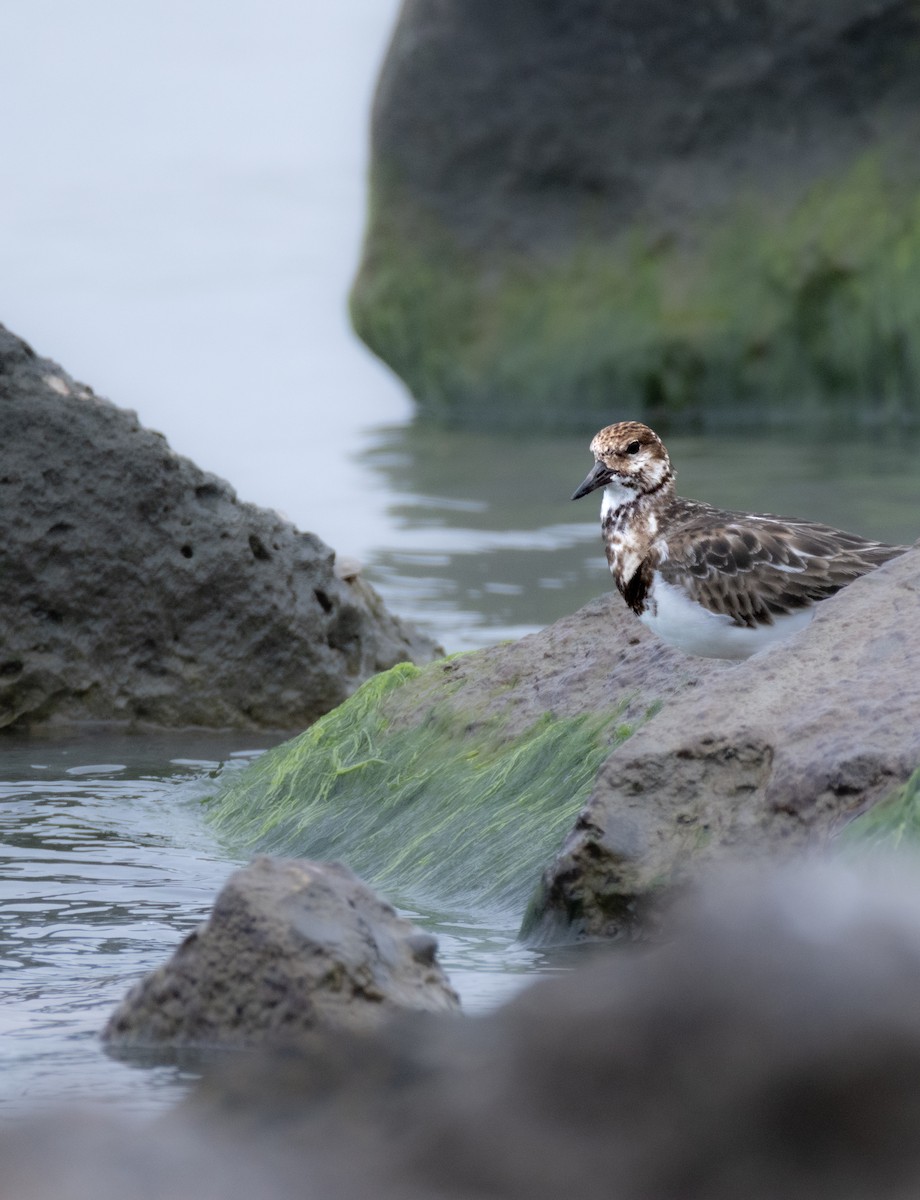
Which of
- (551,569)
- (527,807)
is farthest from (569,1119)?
(551,569)

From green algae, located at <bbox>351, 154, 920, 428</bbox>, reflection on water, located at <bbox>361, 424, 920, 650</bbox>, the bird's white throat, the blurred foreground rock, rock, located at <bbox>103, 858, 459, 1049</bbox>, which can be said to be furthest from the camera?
green algae, located at <bbox>351, 154, 920, 428</bbox>

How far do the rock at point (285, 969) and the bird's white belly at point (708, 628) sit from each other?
1.87m

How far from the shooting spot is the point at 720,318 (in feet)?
53.4

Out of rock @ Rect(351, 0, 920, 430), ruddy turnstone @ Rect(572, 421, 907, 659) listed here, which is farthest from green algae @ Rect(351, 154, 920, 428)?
ruddy turnstone @ Rect(572, 421, 907, 659)

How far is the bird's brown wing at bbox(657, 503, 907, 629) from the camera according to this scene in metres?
5.32

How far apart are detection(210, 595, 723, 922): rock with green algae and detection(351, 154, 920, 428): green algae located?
10.2 meters

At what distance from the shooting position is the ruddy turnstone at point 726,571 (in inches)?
209

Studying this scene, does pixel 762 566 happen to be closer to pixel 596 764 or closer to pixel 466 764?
pixel 596 764

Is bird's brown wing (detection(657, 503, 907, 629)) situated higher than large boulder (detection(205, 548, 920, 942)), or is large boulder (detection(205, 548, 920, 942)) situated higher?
bird's brown wing (detection(657, 503, 907, 629))

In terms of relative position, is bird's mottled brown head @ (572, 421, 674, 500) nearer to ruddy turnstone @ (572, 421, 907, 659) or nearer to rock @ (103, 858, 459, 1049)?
ruddy turnstone @ (572, 421, 907, 659)

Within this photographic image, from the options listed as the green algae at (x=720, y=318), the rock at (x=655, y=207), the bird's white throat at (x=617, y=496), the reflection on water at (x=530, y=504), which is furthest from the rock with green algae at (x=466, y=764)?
the rock at (x=655, y=207)

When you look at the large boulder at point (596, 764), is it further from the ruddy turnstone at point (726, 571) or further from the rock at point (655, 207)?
the rock at point (655, 207)

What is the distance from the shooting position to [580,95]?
1692 centimetres

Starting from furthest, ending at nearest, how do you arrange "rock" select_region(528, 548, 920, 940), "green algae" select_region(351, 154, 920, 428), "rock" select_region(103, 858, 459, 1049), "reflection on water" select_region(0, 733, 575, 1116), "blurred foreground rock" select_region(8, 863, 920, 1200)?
"green algae" select_region(351, 154, 920, 428)
"rock" select_region(528, 548, 920, 940)
"reflection on water" select_region(0, 733, 575, 1116)
"rock" select_region(103, 858, 459, 1049)
"blurred foreground rock" select_region(8, 863, 920, 1200)
